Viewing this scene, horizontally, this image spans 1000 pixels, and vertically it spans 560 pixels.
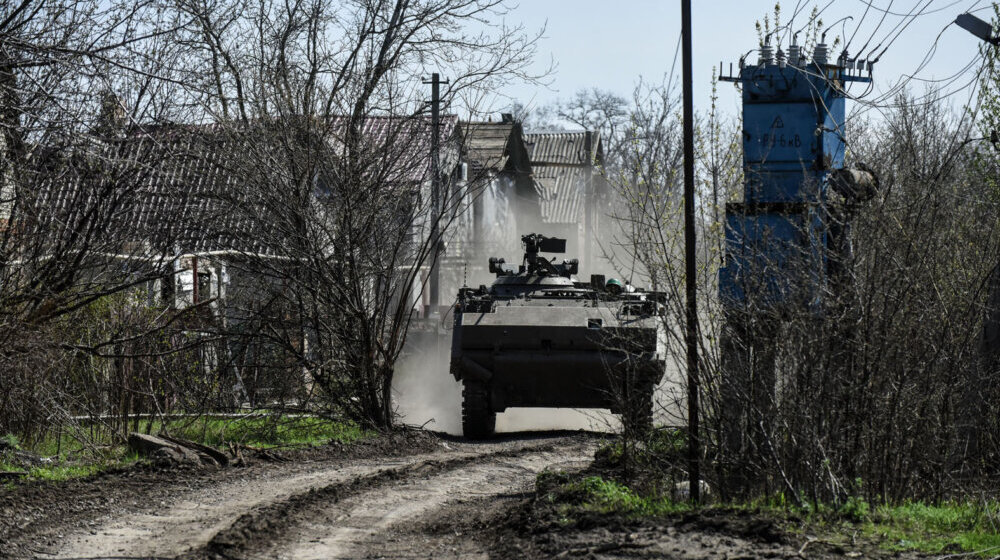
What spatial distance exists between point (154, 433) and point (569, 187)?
4431 cm

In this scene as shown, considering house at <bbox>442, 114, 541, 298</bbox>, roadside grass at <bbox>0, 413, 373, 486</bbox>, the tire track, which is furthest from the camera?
house at <bbox>442, 114, 541, 298</bbox>

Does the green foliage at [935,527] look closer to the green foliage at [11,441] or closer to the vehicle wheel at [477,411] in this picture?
the vehicle wheel at [477,411]

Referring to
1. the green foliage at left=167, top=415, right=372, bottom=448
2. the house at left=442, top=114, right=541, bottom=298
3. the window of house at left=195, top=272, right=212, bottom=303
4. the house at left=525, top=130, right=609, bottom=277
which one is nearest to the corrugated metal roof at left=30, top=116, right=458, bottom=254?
the window of house at left=195, top=272, right=212, bottom=303

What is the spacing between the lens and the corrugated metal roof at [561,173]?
182 feet

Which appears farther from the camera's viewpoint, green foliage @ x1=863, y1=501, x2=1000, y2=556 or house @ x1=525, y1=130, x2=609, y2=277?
house @ x1=525, y1=130, x2=609, y2=277

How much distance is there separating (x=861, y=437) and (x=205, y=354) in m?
9.08

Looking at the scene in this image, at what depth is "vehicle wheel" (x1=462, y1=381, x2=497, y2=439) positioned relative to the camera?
1582 cm

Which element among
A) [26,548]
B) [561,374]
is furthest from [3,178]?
[561,374]

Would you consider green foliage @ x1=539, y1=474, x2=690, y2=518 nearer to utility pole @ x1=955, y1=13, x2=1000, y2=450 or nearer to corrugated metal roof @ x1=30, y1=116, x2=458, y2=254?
utility pole @ x1=955, y1=13, x2=1000, y2=450

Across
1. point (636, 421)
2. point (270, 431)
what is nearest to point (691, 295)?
point (636, 421)

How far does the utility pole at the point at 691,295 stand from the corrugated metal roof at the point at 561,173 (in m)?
45.4

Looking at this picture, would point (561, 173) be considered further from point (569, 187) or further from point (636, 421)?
point (636, 421)

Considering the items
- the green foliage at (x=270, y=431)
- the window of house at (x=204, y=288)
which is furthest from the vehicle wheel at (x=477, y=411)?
the window of house at (x=204, y=288)

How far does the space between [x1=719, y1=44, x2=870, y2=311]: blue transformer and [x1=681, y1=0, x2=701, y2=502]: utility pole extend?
0.37 meters
